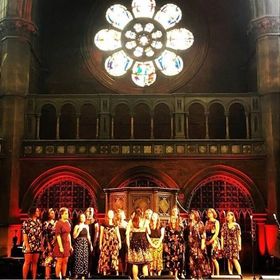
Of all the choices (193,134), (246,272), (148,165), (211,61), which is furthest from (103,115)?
(246,272)

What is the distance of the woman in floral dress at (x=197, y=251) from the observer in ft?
37.0

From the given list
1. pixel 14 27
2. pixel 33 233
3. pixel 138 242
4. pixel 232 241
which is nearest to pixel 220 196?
pixel 232 241

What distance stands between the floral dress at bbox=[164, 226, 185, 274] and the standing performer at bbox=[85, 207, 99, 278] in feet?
5.22

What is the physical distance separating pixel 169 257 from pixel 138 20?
12871mm

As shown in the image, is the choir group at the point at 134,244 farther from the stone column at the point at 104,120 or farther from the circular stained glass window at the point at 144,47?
the circular stained glass window at the point at 144,47

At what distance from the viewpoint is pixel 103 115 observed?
59.8 ft

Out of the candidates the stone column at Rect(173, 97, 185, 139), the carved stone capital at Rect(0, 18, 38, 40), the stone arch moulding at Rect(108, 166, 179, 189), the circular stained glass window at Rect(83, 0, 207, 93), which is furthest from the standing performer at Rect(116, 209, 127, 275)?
the circular stained glass window at Rect(83, 0, 207, 93)

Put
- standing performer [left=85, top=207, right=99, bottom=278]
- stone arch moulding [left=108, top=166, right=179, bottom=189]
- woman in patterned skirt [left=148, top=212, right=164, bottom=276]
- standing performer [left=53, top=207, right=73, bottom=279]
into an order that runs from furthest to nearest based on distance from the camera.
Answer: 1. stone arch moulding [left=108, top=166, right=179, bottom=189]
2. standing performer [left=85, top=207, right=99, bottom=278]
3. woman in patterned skirt [left=148, top=212, right=164, bottom=276]
4. standing performer [left=53, top=207, right=73, bottom=279]

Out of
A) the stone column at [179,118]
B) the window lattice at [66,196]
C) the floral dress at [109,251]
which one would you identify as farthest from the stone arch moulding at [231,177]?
the floral dress at [109,251]

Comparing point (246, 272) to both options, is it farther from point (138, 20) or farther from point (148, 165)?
point (138, 20)

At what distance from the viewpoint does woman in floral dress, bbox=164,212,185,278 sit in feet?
37.4

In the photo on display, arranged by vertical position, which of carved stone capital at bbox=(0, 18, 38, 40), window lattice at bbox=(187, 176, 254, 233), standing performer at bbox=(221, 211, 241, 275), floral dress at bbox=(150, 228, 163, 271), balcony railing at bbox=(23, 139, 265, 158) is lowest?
floral dress at bbox=(150, 228, 163, 271)

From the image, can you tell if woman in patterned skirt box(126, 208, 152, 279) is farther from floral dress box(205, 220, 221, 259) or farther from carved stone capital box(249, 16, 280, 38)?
carved stone capital box(249, 16, 280, 38)

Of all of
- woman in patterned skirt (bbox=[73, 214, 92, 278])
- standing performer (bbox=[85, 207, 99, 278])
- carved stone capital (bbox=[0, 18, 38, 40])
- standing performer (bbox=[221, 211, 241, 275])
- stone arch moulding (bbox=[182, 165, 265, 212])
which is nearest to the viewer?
woman in patterned skirt (bbox=[73, 214, 92, 278])
